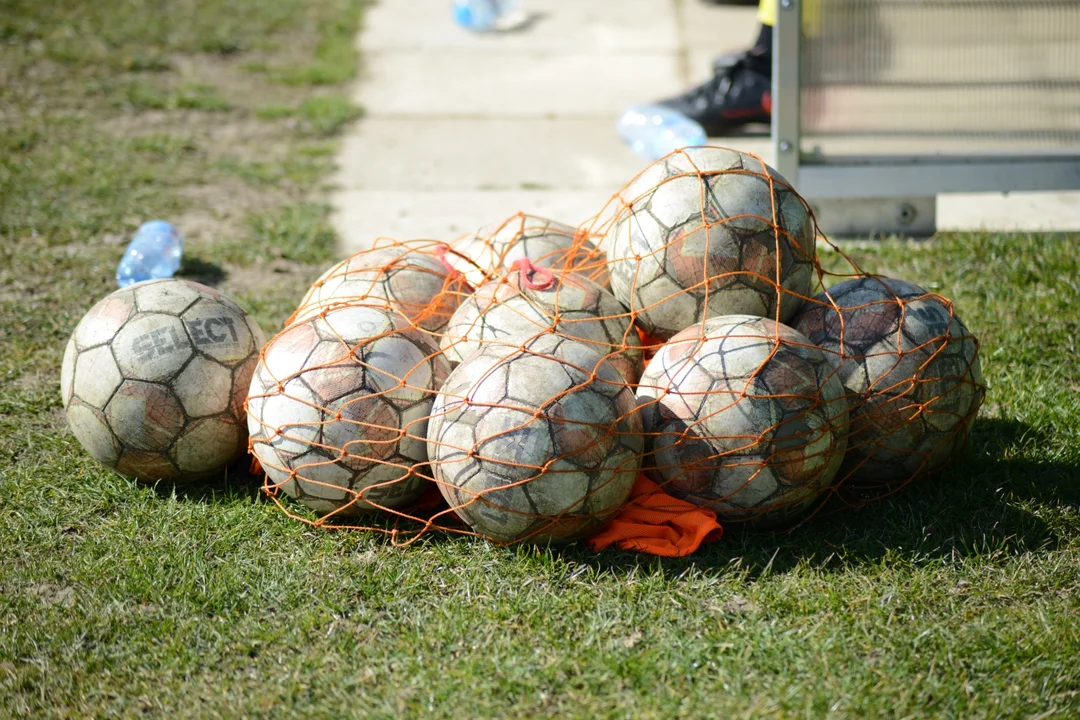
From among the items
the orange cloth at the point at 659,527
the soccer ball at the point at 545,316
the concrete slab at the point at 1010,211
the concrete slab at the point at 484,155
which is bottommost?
the orange cloth at the point at 659,527

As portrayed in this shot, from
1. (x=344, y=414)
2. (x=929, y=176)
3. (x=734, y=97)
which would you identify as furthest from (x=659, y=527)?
(x=734, y=97)

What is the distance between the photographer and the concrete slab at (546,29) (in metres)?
10.2

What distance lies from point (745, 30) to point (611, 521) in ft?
25.5

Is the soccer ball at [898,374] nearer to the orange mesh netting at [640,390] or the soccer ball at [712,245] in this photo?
the orange mesh netting at [640,390]

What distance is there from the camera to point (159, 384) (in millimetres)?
4055

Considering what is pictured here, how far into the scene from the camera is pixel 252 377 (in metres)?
4.13

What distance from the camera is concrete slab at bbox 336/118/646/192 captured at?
7445 millimetres

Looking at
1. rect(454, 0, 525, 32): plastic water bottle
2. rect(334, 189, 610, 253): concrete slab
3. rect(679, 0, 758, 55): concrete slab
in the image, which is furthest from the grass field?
rect(454, 0, 525, 32): plastic water bottle

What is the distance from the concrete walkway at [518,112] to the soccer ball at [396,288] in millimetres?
1967

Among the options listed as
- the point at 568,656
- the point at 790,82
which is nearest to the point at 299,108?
the point at 790,82

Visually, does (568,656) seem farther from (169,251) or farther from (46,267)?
(46,267)

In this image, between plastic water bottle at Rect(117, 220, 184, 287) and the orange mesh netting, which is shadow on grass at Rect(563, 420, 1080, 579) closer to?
the orange mesh netting

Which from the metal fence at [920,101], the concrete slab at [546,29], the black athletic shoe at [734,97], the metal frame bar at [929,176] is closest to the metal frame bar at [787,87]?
the metal fence at [920,101]

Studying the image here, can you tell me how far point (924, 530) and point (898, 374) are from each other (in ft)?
1.84
